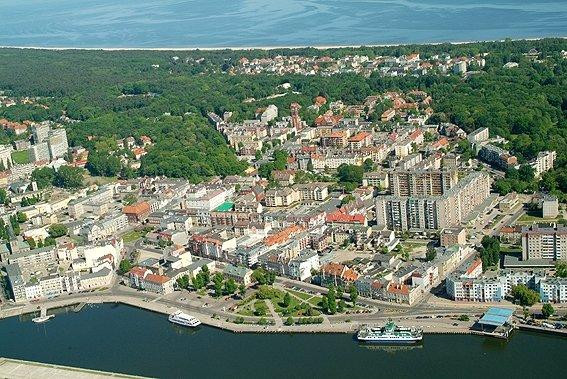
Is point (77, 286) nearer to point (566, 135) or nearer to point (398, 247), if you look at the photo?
point (398, 247)

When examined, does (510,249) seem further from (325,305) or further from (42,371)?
(42,371)

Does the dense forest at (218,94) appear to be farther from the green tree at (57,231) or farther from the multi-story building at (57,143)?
the green tree at (57,231)

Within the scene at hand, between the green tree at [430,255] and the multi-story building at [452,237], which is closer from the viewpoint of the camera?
the green tree at [430,255]

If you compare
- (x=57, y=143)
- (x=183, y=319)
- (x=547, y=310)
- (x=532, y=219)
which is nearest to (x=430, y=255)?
(x=547, y=310)

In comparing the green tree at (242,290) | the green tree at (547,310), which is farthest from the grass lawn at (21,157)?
the green tree at (547,310)

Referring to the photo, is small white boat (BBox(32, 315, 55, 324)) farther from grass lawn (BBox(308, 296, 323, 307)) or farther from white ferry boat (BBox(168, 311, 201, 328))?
grass lawn (BBox(308, 296, 323, 307))

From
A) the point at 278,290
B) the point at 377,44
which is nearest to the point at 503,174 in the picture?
the point at 278,290
